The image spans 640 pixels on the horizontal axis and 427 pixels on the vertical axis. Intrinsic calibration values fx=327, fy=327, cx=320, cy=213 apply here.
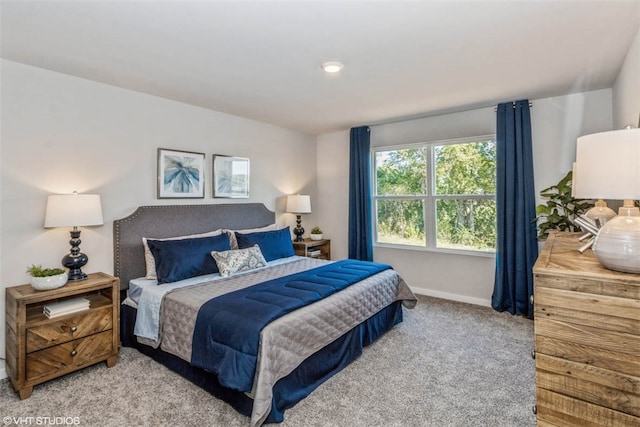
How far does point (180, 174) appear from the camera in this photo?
3.55 metres

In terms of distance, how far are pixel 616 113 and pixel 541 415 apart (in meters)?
3.08

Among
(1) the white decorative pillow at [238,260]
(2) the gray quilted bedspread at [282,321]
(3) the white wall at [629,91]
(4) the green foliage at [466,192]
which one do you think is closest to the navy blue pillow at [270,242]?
(1) the white decorative pillow at [238,260]

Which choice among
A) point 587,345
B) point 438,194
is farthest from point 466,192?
point 587,345

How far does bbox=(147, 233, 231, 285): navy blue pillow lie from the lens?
290 cm

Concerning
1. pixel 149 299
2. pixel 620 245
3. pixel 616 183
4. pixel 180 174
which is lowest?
pixel 149 299

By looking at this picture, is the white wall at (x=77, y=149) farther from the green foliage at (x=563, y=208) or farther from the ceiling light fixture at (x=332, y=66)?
the green foliage at (x=563, y=208)

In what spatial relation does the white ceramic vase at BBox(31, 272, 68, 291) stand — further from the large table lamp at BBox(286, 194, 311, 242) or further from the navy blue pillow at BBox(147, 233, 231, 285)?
the large table lamp at BBox(286, 194, 311, 242)

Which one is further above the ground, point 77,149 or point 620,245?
point 77,149

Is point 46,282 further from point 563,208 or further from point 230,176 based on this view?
point 563,208

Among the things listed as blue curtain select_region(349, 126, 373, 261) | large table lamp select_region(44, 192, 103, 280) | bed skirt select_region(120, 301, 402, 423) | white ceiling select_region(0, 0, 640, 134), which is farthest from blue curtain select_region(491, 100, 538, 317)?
large table lamp select_region(44, 192, 103, 280)

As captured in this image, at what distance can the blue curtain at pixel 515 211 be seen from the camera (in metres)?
3.58

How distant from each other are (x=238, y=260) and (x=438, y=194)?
107 inches

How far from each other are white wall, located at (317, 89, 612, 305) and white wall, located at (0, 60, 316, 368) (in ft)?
6.30

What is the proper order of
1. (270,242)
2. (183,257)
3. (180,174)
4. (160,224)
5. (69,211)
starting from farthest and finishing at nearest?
(270,242), (180,174), (160,224), (183,257), (69,211)
